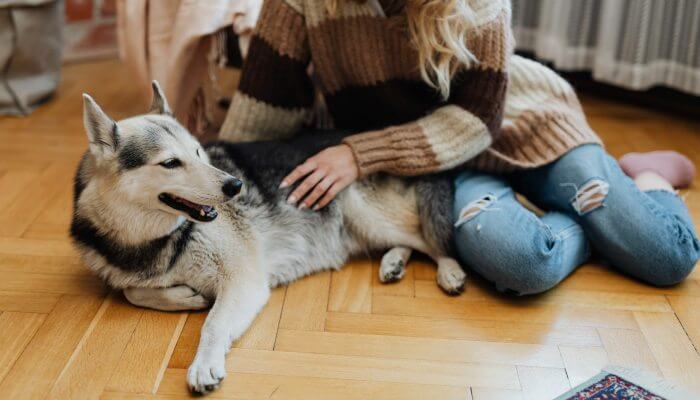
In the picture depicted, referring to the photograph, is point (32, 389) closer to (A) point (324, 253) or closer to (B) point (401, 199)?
(A) point (324, 253)

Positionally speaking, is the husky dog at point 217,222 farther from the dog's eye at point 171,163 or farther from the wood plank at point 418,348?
the wood plank at point 418,348

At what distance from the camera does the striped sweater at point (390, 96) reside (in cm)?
172

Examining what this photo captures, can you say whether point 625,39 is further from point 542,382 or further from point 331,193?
point 542,382

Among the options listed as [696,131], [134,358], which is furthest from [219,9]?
[696,131]

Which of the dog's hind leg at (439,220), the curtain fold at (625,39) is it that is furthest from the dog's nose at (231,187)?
the curtain fold at (625,39)

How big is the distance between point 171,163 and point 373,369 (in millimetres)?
616

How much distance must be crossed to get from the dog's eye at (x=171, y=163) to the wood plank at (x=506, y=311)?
583mm

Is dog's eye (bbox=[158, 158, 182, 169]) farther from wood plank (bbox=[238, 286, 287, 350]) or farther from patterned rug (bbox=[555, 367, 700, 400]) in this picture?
patterned rug (bbox=[555, 367, 700, 400])

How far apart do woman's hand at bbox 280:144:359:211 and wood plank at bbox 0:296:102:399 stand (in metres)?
0.56

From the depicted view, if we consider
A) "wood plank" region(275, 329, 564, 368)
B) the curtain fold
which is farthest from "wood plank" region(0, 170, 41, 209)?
the curtain fold

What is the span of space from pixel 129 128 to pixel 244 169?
13.4 inches

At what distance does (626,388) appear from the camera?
1.38 m

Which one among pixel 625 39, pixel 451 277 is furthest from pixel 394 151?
pixel 625 39

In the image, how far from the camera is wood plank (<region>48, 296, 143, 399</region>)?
4.46ft
